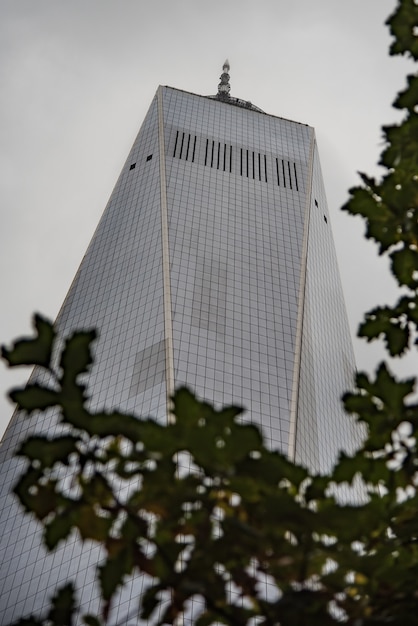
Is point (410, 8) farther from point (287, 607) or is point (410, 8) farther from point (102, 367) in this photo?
point (102, 367)

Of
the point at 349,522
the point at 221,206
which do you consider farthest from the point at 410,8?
the point at 221,206

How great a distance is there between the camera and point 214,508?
9.30 feet

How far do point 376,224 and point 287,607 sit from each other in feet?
7.28

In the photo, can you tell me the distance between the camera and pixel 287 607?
8.52 ft

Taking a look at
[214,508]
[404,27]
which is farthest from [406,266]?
[214,508]

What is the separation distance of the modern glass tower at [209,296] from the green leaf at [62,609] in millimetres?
22177

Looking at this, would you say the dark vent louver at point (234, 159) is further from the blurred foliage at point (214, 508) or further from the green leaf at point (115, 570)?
the green leaf at point (115, 570)

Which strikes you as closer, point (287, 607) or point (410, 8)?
point (287, 607)

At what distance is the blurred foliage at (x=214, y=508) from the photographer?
8.18 feet

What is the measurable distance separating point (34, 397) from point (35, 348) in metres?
0.19

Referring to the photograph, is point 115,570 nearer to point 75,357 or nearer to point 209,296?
point 75,357

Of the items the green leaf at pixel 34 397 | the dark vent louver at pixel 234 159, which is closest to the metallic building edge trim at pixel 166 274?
the dark vent louver at pixel 234 159

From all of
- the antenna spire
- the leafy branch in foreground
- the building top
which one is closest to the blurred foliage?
the leafy branch in foreground

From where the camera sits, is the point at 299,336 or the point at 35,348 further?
the point at 299,336
